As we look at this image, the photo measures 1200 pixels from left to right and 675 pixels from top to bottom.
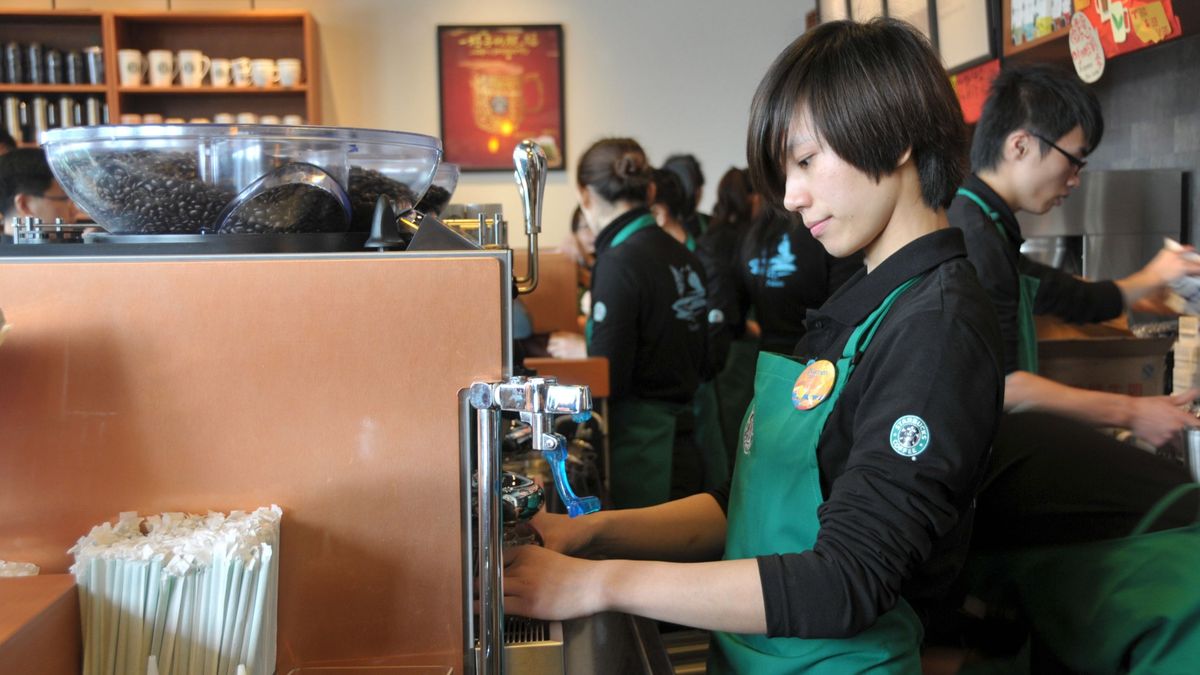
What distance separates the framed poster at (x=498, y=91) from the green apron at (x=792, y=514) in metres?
4.82

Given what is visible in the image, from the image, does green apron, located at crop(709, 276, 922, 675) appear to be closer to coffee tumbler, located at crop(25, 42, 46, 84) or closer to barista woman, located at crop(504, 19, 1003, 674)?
barista woman, located at crop(504, 19, 1003, 674)

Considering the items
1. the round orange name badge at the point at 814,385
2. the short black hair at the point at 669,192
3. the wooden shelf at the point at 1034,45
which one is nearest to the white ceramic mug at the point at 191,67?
the short black hair at the point at 669,192

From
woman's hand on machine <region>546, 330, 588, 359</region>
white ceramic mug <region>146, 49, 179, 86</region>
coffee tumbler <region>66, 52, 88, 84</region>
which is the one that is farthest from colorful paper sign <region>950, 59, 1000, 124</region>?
coffee tumbler <region>66, 52, 88, 84</region>

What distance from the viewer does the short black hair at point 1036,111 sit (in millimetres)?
1970

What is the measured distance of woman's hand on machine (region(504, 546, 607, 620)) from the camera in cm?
89

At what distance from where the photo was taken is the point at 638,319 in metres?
2.85

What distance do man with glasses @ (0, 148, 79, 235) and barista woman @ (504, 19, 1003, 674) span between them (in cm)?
250

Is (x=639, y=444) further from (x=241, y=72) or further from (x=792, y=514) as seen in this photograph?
(x=241, y=72)

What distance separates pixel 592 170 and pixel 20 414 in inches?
88.5

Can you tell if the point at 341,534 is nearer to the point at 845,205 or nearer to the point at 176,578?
the point at 176,578

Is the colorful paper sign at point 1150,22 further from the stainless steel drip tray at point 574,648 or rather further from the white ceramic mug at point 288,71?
the white ceramic mug at point 288,71

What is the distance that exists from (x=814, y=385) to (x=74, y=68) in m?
5.13

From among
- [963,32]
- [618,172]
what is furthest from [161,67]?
[963,32]

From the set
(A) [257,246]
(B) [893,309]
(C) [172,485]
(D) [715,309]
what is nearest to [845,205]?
(B) [893,309]
